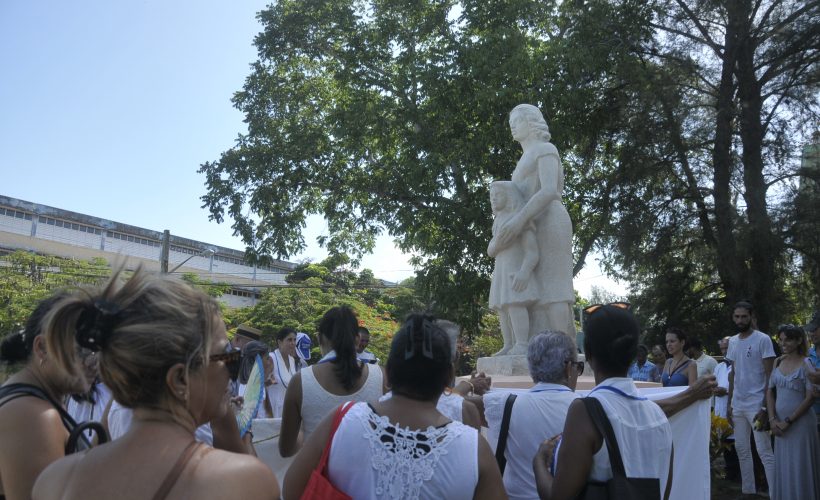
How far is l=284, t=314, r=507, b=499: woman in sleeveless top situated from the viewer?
2080 millimetres

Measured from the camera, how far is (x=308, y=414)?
3.56 meters

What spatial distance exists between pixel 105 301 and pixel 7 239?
110 feet

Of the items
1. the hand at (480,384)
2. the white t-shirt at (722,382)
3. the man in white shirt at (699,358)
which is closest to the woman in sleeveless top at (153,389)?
the hand at (480,384)

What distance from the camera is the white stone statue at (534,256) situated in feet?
23.0

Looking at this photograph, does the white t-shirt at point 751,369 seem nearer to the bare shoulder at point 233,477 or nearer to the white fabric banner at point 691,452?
the white fabric banner at point 691,452

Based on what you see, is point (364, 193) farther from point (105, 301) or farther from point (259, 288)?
point (259, 288)

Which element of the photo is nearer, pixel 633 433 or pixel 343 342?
pixel 633 433

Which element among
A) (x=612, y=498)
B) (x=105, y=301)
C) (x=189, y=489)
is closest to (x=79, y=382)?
(x=105, y=301)

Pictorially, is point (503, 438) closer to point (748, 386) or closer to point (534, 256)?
point (534, 256)

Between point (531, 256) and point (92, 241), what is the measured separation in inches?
1263

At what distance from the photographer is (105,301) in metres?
1.70

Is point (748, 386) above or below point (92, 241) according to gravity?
below

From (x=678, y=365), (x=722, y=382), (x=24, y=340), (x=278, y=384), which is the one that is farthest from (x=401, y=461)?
(x=722, y=382)

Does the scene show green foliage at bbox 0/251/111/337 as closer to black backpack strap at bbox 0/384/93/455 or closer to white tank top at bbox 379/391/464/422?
white tank top at bbox 379/391/464/422
